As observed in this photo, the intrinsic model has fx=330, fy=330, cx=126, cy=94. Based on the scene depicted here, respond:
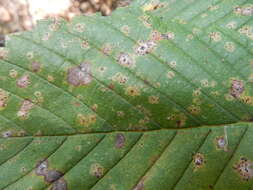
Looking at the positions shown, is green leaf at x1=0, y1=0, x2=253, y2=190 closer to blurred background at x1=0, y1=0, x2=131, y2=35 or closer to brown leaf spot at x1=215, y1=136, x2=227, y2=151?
brown leaf spot at x1=215, y1=136, x2=227, y2=151

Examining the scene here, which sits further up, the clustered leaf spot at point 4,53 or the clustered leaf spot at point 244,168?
the clustered leaf spot at point 244,168

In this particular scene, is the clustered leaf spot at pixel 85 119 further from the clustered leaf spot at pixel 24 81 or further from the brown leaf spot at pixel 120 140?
the clustered leaf spot at pixel 24 81

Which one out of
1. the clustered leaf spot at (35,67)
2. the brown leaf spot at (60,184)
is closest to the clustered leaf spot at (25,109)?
the clustered leaf spot at (35,67)

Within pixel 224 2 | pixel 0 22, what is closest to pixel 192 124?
pixel 224 2

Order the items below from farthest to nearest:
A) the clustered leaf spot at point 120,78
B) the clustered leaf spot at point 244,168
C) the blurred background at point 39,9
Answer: the blurred background at point 39,9 < the clustered leaf spot at point 120,78 < the clustered leaf spot at point 244,168

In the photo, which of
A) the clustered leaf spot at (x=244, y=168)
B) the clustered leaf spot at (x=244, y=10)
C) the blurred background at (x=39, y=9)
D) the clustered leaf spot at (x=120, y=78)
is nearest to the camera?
the clustered leaf spot at (x=244, y=168)

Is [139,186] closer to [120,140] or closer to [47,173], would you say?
[120,140]

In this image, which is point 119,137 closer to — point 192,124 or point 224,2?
point 192,124
